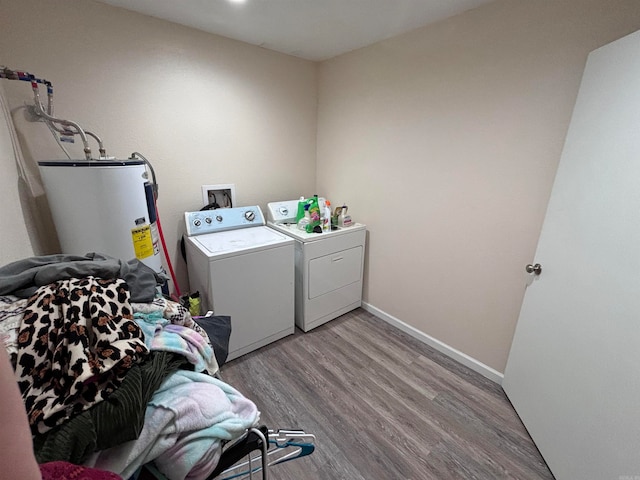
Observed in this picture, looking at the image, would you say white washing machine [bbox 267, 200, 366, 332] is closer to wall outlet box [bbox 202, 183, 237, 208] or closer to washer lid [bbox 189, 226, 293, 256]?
washer lid [bbox 189, 226, 293, 256]

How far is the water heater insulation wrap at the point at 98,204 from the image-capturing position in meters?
1.33

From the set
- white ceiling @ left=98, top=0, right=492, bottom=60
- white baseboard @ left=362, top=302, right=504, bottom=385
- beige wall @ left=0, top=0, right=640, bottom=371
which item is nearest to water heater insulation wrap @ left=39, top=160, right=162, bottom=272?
beige wall @ left=0, top=0, right=640, bottom=371

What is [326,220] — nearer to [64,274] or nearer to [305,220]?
[305,220]

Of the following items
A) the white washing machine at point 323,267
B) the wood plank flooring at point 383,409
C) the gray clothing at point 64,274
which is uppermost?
the gray clothing at point 64,274

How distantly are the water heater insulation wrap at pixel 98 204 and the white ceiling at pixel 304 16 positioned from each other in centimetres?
107

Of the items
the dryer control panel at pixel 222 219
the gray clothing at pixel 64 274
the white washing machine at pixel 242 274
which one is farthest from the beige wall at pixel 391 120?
the gray clothing at pixel 64 274

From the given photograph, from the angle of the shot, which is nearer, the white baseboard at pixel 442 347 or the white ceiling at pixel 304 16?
the white ceiling at pixel 304 16

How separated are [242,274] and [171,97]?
4.54 ft

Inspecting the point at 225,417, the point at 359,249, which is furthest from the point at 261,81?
the point at 225,417

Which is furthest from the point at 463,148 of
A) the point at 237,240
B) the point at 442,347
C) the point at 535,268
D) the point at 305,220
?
the point at 237,240

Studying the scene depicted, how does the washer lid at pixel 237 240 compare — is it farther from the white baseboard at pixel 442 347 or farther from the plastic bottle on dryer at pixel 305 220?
the white baseboard at pixel 442 347

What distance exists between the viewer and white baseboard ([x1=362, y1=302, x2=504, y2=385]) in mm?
1885

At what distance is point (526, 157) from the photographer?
5.04 ft

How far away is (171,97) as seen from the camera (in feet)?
6.41
